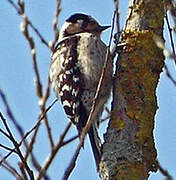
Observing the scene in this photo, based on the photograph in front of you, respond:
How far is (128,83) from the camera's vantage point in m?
2.58

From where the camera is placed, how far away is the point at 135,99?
2.50 m

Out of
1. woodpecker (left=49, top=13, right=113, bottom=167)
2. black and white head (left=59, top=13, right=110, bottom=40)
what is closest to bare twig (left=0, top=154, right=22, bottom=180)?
woodpecker (left=49, top=13, right=113, bottom=167)

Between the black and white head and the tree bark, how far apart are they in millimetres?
1207

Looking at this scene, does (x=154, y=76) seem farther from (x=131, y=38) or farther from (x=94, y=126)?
(x=94, y=126)

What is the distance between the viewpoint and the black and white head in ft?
13.2

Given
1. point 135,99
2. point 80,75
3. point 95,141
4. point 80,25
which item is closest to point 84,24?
point 80,25

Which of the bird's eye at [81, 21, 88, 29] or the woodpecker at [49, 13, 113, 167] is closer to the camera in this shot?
the woodpecker at [49, 13, 113, 167]

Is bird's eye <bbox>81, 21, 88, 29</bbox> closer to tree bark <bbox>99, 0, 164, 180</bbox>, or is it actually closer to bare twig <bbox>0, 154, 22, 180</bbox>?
tree bark <bbox>99, 0, 164, 180</bbox>

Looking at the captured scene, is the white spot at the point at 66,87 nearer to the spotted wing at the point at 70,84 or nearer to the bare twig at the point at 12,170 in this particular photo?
the spotted wing at the point at 70,84

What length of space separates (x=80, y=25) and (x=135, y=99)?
171 cm

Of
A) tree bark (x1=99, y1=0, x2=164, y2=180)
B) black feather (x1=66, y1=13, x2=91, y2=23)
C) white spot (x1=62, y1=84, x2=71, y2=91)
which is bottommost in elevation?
tree bark (x1=99, y1=0, x2=164, y2=180)

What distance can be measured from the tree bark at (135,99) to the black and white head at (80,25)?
121 cm

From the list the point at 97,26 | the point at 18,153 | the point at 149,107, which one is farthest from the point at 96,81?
the point at 18,153

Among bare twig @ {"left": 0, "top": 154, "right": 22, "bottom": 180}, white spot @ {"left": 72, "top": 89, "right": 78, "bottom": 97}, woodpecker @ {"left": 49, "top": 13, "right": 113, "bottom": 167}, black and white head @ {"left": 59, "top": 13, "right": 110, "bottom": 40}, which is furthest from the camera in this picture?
black and white head @ {"left": 59, "top": 13, "right": 110, "bottom": 40}
